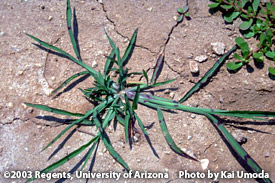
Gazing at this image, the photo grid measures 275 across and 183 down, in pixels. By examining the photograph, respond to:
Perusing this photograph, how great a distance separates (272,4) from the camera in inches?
69.0

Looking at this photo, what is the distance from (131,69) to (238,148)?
0.85 meters

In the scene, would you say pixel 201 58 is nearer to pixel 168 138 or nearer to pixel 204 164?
pixel 168 138

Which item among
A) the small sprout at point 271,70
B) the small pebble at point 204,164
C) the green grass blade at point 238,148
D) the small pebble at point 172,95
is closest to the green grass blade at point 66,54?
the small pebble at point 172,95

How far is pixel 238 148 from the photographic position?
1.48m

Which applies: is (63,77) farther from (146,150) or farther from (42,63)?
(146,150)

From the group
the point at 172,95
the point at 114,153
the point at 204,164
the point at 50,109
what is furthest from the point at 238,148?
the point at 50,109

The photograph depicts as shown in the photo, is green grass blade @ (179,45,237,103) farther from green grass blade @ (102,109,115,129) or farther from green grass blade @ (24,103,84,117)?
green grass blade @ (24,103,84,117)

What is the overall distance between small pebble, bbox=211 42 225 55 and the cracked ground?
33mm

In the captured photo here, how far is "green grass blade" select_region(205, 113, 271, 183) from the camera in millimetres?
1448

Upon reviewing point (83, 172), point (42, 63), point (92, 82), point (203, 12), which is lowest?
point (83, 172)

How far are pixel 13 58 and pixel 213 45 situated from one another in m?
1.42

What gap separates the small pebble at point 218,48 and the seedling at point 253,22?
102 millimetres

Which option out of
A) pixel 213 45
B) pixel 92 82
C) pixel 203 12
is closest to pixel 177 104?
pixel 213 45

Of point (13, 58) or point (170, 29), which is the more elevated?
point (170, 29)
